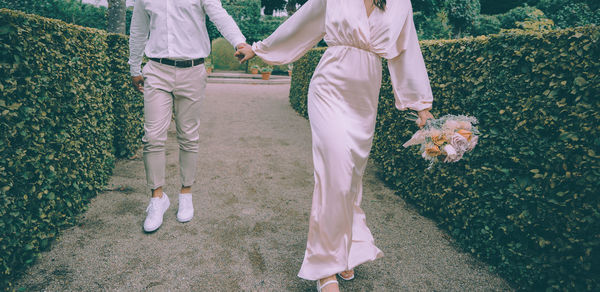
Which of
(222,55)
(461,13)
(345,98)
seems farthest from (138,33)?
(222,55)

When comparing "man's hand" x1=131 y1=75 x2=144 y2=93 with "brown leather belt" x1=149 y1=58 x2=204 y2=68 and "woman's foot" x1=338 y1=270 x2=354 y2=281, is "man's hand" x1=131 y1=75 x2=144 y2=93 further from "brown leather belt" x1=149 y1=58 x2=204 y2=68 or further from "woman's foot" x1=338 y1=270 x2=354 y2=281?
"woman's foot" x1=338 y1=270 x2=354 y2=281

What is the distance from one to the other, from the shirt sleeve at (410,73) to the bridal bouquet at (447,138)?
18 cm

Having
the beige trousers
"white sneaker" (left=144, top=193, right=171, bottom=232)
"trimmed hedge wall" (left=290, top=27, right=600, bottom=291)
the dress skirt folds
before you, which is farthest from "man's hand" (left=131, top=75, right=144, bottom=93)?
"trimmed hedge wall" (left=290, top=27, right=600, bottom=291)

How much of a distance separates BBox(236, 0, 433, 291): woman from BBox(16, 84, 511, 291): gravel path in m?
0.49

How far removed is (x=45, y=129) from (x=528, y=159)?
3866 millimetres

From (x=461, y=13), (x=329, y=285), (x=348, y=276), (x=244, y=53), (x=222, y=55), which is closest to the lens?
(x=329, y=285)

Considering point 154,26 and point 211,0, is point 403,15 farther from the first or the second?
point 154,26

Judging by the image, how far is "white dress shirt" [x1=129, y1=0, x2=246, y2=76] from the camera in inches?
110

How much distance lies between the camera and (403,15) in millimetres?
2225

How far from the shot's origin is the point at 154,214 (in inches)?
122

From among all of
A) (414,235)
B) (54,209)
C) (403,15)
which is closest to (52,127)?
(54,209)

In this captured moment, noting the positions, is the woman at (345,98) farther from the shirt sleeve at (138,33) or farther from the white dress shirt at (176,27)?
the shirt sleeve at (138,33)

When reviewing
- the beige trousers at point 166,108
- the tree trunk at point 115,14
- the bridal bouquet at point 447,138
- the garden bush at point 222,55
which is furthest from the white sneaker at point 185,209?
the garden bush at point 222,55

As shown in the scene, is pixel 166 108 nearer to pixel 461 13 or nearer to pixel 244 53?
pixel 244 53
